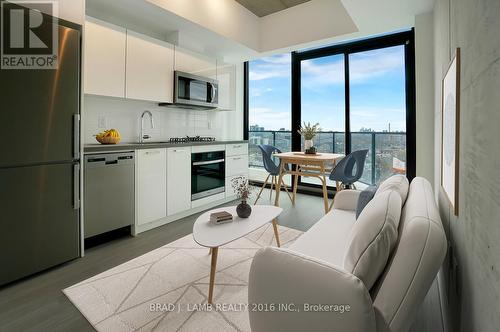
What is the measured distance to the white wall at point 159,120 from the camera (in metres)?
3.10

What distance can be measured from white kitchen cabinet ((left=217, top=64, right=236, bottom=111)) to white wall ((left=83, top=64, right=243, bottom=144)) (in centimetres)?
34

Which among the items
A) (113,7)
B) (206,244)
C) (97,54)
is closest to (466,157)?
(206,244)

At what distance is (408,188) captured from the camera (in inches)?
69.4

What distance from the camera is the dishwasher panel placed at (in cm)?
246

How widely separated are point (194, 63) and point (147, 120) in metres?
1.12

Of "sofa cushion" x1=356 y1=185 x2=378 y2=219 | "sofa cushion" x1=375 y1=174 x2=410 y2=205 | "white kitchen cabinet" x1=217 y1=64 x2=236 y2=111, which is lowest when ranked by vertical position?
"sofa cushion" x1=356 y1=185 x2=378 y2=219

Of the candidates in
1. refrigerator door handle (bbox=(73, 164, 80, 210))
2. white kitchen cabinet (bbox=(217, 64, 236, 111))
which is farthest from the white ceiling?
refrigerator door handle (bbox=(73, 164, 80, 210))

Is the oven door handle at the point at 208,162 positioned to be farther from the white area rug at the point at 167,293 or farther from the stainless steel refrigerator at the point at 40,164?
the stainless steel refrigerator at the point at 40,164

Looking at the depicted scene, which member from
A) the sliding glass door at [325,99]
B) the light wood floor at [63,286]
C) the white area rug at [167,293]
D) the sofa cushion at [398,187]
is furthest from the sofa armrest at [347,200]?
the sliding glass door at [325,99]

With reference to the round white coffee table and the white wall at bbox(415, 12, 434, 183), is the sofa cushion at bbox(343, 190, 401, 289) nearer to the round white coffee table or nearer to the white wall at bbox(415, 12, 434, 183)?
the round white coffee table

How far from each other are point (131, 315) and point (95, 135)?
89.8 inches

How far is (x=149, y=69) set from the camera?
10.7ft

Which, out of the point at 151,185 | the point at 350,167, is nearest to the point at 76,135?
the point at 151,185

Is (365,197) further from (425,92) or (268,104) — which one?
(268,104)
